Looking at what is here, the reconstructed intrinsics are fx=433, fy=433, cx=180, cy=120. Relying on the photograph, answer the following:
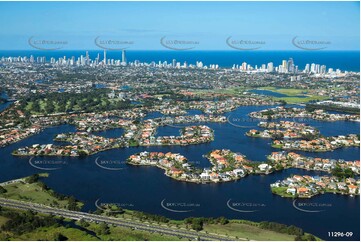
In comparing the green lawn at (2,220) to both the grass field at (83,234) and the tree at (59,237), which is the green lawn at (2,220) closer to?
the grass field at (83,234)

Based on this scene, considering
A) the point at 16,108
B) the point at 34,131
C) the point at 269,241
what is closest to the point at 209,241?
the point at 269,241

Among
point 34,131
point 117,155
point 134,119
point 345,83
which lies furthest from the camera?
point 345,83

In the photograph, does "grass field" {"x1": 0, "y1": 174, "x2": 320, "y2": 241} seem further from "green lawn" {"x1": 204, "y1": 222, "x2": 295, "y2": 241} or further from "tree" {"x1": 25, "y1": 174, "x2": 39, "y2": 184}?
"tree" {"x1": 25, "y1": 174, "x2": 39, "y2": 184}

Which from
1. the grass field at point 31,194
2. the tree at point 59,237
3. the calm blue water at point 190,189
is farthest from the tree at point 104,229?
the grass field at point 31,194

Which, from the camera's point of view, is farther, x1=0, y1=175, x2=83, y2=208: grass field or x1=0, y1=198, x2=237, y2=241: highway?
x1=0, y1=175, x2=83, y2=208: grass field

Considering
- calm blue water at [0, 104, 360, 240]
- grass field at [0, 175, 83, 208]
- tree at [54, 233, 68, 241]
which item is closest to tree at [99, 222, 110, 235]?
tree at [54, 233, 68, 241]

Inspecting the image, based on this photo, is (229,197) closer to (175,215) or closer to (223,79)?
(175,215)
